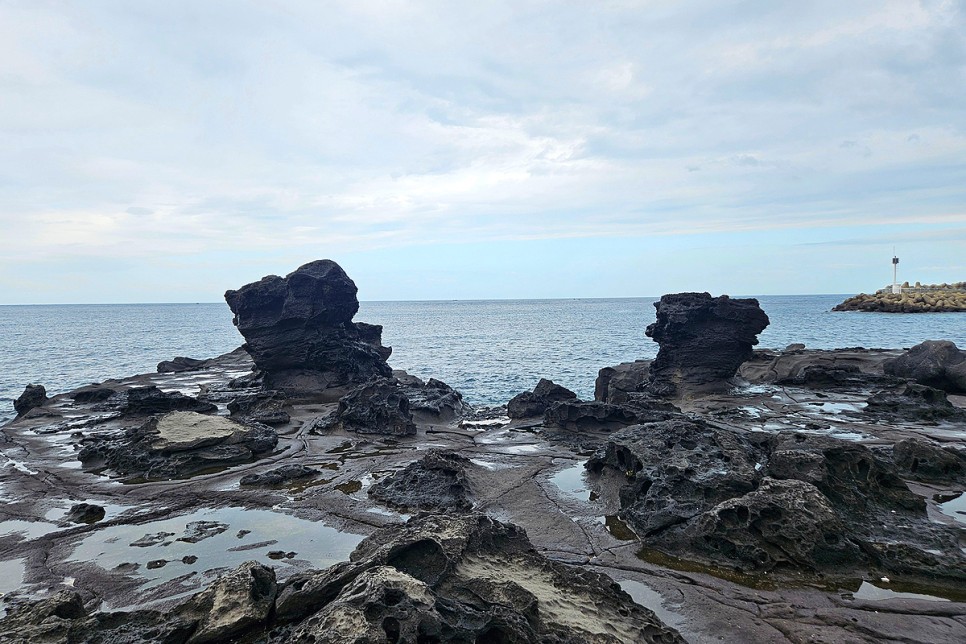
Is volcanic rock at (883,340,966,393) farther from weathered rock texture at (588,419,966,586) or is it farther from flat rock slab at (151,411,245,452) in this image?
flat rock slab at (151,411,245,452)

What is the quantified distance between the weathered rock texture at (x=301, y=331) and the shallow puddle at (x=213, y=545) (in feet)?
55.9

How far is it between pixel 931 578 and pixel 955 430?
1228cm

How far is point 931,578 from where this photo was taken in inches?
313

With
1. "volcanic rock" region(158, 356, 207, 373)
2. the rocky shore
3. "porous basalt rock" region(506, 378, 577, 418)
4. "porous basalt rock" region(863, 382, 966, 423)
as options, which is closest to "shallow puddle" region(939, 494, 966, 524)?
the rocky shore

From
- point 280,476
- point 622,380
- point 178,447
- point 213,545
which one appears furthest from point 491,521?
point 622,380

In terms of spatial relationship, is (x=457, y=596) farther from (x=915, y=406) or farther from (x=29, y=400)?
(x=29, y=400)

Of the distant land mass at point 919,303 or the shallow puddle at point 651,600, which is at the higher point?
the distant land mass at point 919,303

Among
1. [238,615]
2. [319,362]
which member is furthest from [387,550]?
[319,362]

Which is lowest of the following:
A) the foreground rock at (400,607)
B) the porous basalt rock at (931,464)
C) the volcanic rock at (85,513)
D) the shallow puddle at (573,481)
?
the shallow puddle at (573,481)

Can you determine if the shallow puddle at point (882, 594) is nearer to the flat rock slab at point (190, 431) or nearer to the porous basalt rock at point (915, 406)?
the porous basalt rock at point (915, 406)

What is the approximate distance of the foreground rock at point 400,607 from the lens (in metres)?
5.07

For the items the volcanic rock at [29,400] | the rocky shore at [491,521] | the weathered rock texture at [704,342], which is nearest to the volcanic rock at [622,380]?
the weathered rock texture at [704,342]

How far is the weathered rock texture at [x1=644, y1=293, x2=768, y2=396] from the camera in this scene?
26.3m

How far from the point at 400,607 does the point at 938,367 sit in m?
26.7
